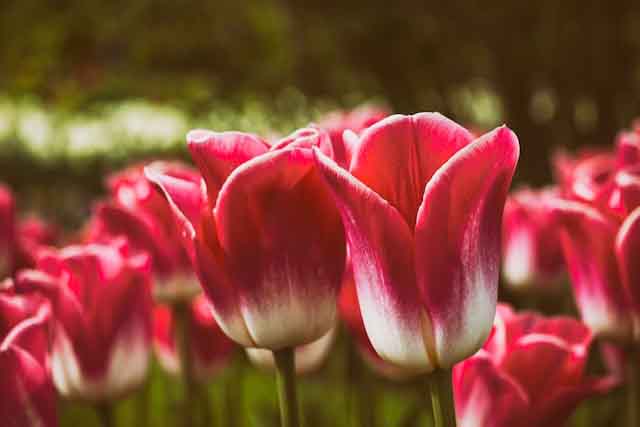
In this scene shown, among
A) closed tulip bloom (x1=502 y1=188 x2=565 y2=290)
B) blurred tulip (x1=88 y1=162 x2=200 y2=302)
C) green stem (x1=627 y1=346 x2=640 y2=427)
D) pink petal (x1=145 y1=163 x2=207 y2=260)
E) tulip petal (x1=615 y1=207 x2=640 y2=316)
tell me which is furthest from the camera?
closed tulip bloom (x1=502 y1=188 x2=565 y2=290)

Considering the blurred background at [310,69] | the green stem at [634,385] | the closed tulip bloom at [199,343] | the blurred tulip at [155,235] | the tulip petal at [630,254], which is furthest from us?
the blurred background at [310,69]

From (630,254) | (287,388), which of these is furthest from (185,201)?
(630,254)

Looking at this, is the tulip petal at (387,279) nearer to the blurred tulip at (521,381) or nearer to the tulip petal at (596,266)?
the blurred tulip at (521,381)

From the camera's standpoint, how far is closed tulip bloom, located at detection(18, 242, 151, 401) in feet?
4.51

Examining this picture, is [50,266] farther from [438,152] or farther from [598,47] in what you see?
[598,47]

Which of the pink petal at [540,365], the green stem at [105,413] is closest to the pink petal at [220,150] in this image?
the pink petal at [540,365]

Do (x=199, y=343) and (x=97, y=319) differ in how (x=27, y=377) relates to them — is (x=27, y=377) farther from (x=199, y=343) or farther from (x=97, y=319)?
(x=199, y=343)

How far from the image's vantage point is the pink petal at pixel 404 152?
90 centimetres

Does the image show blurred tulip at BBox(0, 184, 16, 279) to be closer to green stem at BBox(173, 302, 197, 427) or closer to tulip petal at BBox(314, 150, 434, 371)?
green stem at BBox(173, 302, 197, 427)

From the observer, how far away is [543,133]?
4.93 meters

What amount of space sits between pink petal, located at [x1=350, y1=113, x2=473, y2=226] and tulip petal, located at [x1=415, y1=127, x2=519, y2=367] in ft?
0.11

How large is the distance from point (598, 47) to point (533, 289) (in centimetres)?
286

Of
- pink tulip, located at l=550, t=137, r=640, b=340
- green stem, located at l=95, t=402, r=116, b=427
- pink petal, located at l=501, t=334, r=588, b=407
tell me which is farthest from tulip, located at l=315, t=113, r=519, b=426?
green stem, located at l=95, t=402, r=116, b=427

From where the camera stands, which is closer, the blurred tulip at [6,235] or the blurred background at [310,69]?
the blurred tulip at [6,235]
